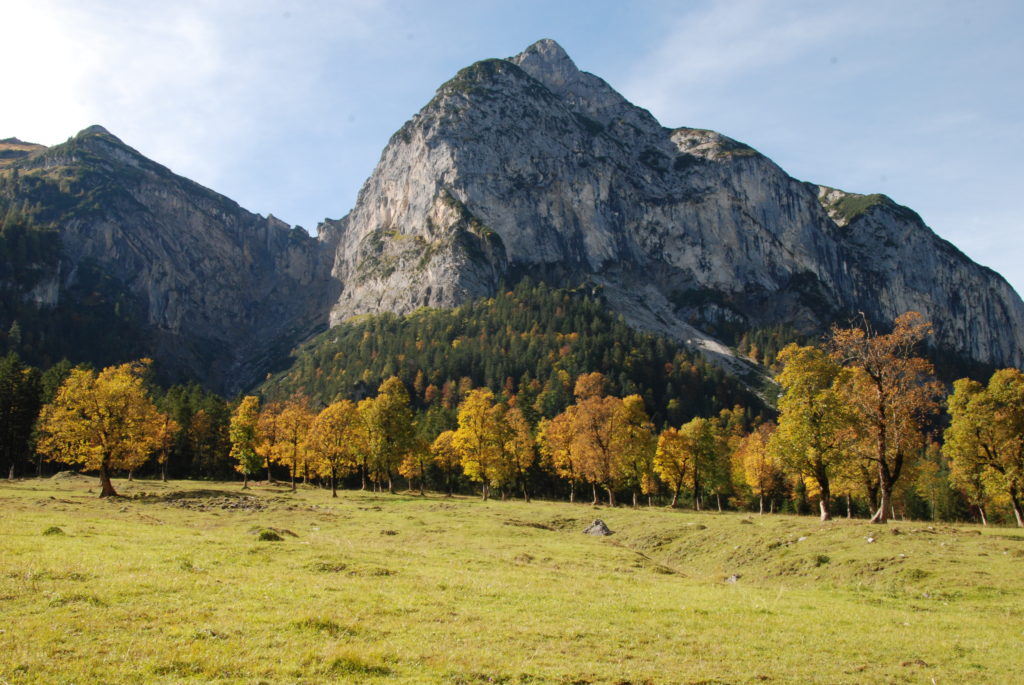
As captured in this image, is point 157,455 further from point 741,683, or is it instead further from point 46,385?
point 741,683

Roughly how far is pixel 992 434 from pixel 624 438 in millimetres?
35603

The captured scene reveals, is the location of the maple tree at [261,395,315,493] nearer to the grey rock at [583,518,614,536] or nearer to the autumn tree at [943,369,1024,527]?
the grey rock at [583,518,614,536]

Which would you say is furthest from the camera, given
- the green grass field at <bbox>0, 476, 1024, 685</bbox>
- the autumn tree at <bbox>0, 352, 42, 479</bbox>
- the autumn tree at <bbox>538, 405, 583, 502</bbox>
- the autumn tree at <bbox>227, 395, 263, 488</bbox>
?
the autumn tree at <bbox>0, 352, 42, 479</bbox>

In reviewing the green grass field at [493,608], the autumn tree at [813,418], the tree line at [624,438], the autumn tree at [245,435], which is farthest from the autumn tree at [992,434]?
the autumn tree at [245,435]

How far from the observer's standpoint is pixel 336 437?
3130 inches

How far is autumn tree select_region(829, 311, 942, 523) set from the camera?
3803 centimetres

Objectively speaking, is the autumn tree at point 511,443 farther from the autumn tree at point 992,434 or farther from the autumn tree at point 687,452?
the autumn tree at point 992,434

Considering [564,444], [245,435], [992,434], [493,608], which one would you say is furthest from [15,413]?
[992,434]

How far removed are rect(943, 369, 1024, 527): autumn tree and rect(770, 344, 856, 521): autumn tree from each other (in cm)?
1525

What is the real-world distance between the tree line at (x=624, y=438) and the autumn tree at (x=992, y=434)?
A: 0.41 ft

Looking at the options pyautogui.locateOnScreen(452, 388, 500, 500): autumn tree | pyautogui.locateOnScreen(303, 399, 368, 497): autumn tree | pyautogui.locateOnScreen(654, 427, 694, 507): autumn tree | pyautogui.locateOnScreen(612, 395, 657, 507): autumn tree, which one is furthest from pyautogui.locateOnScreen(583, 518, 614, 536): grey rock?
pyautogui.locateOnScreen(303, 399, 368, 497): autumn tree

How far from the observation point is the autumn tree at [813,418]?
43156mm

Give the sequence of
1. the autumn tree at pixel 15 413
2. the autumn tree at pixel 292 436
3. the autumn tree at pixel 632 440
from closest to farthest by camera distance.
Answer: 1. the autumn tree at pixel 632 440
2. the autumn tree at pixel 292 436
3. the autumn tree at pixel 15 413

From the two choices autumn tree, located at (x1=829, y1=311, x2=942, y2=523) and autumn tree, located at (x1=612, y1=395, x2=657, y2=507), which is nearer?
autumn tree, located at (x1=829, y1=311, x2=942, y2=523)
